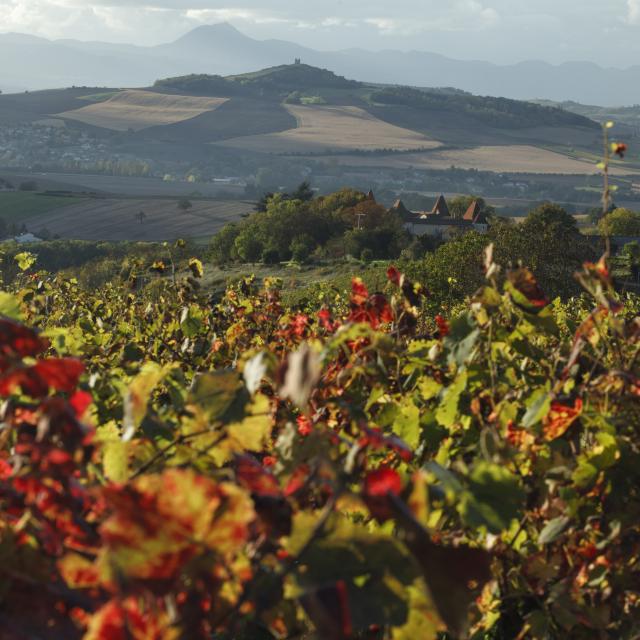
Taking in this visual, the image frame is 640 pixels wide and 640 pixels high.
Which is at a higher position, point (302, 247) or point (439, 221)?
point (302, 247)

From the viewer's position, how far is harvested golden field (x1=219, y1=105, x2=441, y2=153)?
179m

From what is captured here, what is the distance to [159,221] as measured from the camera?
105375 mm

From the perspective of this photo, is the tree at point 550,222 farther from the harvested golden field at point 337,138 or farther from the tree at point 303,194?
the harvested golden field at point 337,138

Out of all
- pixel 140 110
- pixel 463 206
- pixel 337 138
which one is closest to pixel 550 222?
pixel 463 206

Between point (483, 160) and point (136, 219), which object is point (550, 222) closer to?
point (136, 219)

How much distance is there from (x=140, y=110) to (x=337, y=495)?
7913 inches

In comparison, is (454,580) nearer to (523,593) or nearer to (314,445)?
(314,445)

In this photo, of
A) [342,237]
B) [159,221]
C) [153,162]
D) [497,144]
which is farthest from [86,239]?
[497,144]

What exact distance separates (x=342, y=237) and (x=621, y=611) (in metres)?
67.5

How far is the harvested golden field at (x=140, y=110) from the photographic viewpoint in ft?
619

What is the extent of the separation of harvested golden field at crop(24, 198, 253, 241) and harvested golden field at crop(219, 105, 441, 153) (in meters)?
66.0

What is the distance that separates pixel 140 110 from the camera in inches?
7638

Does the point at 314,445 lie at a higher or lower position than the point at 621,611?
higher

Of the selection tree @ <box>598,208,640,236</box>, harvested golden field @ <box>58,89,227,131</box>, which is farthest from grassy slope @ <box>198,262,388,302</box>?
harvested golden field @ <box>58,89,227,131</box>
